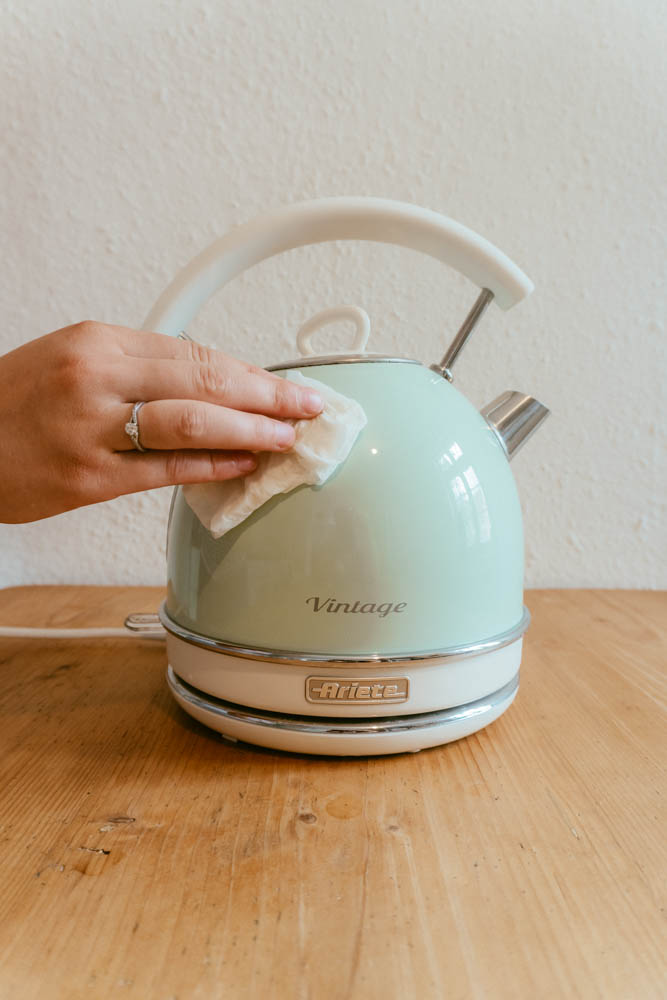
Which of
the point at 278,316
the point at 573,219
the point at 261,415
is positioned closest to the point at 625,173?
the point at 573,219

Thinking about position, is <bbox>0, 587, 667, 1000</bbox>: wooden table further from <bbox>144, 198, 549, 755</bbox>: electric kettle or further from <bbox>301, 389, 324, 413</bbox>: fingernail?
<bbox>301, 389, 324, 413</bbox>: fingernail

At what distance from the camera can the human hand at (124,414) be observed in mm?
347

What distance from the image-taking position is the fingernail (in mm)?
363

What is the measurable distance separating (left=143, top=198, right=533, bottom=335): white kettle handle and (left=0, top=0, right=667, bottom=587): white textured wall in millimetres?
310

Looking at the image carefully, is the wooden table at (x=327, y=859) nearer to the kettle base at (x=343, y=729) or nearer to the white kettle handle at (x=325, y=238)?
the kettle base at (x=343, y=729)

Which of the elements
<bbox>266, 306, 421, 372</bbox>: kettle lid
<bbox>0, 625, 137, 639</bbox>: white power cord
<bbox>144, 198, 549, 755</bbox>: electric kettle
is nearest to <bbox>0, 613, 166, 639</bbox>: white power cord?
<bbox>0, 625, 137, 639</bbox>: white power cord

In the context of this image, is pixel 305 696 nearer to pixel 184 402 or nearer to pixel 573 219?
pixel 184 402

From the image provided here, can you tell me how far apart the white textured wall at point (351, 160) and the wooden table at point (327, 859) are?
45 cm

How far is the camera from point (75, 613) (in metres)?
0.71

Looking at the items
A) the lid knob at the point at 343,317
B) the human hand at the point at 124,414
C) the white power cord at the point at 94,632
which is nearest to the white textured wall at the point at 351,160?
the white power cord at the point at 94,632

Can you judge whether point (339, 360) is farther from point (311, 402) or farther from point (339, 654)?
point (339, 654)

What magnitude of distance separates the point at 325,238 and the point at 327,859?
390 mm

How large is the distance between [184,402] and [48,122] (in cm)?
62

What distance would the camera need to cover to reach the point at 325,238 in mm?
479
